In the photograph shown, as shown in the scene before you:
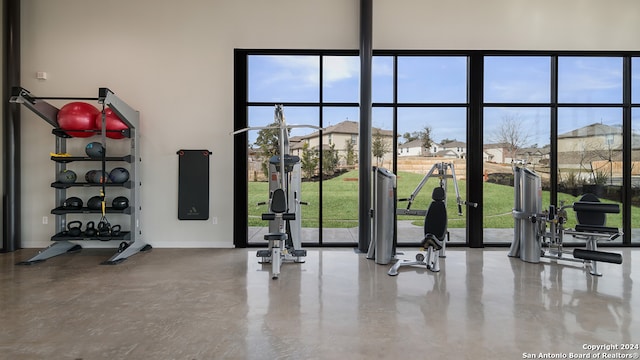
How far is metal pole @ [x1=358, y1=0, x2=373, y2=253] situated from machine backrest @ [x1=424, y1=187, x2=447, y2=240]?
119cm

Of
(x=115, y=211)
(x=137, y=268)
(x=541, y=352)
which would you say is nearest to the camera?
(x=541, y=352)

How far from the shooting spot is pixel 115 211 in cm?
534

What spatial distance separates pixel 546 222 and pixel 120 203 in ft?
20.6

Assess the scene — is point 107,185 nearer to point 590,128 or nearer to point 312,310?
point 312,310

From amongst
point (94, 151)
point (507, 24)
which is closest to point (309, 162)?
point (94, 151)

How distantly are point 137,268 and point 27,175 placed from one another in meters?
2.89

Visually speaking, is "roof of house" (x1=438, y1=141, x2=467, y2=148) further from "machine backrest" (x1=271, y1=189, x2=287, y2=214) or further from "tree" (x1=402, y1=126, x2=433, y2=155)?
"machine backrest" (x1=271, y1=189, x2=287, y2=214)

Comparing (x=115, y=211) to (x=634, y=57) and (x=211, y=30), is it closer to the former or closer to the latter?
(x=211, y=30)

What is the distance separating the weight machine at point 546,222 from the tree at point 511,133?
110 cm

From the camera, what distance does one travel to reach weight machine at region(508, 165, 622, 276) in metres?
4.69

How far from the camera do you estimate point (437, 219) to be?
474 centimetres

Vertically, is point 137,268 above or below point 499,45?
below

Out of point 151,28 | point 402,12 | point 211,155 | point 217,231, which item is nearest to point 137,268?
point 217,231

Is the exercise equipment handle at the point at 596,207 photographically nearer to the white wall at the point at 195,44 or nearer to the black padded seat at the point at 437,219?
the black padded seat at the point at 437,219
